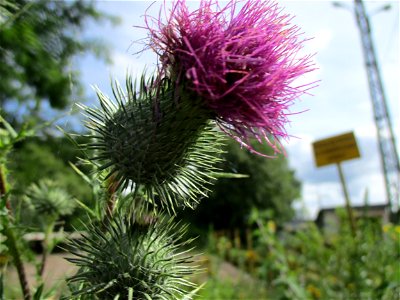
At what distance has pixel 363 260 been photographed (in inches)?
158

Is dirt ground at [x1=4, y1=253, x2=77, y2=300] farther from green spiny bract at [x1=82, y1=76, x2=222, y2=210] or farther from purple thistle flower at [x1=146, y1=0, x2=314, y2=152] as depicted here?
purple thistle flower at [x1=146, y1=0, x2=314, y2=152]

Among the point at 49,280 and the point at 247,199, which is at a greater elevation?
the point at 247,199

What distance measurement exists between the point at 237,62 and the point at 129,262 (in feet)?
2.60

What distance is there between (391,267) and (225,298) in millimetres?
2074

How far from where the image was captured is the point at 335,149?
15.9 ft

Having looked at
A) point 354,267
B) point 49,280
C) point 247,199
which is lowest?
point 354,267

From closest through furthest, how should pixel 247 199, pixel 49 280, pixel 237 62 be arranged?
pixel 237 62
pixel 49 280
pixel 247 199

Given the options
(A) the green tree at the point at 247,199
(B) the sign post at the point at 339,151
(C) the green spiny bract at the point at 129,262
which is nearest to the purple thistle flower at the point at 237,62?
(C) the green spiny bract at the point at 129,262

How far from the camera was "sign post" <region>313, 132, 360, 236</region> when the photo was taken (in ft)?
15.5

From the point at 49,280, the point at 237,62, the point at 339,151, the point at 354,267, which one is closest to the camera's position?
the point at 237,62

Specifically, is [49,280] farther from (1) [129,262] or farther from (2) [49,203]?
(1) [129,262]

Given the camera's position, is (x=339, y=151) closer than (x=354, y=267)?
No

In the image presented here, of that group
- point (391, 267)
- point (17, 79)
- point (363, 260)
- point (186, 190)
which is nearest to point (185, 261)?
point (186, 190)

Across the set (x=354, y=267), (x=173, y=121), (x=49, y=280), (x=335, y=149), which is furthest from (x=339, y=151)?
(x=173, y=121)
